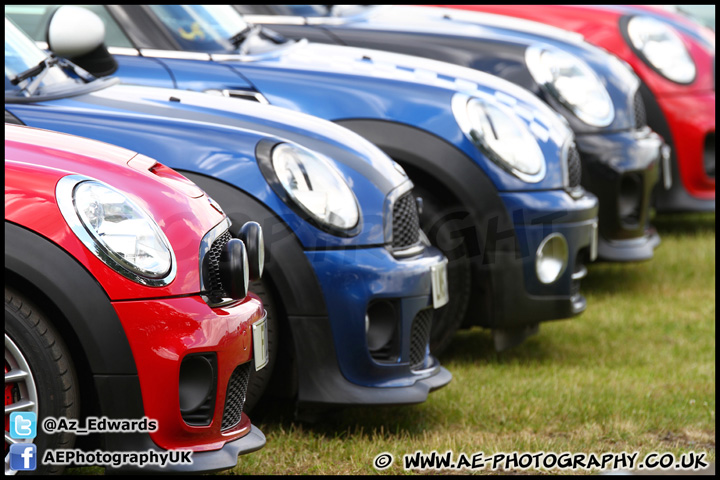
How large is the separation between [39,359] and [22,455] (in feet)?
0.81

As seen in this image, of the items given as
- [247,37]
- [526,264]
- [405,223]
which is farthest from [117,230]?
[247,37]

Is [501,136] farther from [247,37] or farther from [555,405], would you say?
[247,37]

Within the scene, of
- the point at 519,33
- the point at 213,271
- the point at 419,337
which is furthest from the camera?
the point at 519,33

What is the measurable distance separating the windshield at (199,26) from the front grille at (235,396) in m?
2.25

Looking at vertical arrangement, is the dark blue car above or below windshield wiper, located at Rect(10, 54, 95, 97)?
below

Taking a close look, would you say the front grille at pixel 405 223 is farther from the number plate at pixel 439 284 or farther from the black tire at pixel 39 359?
the black tire at pixel 39 359

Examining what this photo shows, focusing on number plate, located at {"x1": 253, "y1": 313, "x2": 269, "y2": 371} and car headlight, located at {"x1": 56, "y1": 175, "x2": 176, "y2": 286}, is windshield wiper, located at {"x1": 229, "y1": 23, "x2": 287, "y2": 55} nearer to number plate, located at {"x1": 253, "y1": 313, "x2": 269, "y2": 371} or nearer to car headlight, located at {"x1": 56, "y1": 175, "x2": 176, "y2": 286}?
number plate, located at {"x1": 253, "y1": 313, "x2": 269, "y2": 371}

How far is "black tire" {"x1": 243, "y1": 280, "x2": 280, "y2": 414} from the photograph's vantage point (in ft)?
11.2

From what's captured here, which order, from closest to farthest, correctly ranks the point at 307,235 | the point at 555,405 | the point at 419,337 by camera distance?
the point at 307,235, the point at 419,337, the point at 555,405

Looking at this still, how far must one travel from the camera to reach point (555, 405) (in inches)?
161

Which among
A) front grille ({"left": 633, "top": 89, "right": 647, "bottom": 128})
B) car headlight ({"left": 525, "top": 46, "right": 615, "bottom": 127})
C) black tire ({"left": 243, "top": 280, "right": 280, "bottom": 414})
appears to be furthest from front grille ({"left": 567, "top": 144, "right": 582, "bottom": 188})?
black tire ({"left": 243, "top": 280, "right": 280, "bottom": 414})

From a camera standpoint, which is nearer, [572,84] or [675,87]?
[572,84]

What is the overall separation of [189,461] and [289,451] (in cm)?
81

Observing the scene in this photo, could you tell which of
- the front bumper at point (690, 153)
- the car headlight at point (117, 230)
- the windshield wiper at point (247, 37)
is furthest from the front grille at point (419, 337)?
the front bumper at point (690, 153)
